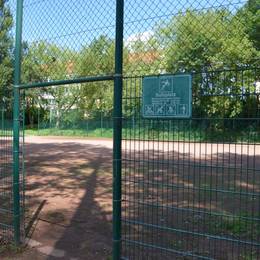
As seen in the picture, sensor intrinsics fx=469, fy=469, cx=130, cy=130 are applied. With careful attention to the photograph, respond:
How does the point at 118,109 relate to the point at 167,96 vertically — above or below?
below

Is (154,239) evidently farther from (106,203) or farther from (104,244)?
(106,203)

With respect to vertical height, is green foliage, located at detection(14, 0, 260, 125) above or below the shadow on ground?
above

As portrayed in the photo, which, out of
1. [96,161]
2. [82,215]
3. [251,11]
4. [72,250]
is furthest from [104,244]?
[96,161]

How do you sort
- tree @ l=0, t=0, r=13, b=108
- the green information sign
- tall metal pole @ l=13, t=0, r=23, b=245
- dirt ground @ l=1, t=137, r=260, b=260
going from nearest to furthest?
the green information sign
dirt ground @ l=1, t=137, r=260, b=260
tall metal pole @ l=13, t=0, r=23, b=245
tree @ l=0, t=0, r=13, b=108

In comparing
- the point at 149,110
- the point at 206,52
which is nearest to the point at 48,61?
the point at 149,110

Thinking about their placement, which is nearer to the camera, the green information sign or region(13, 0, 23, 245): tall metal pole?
the green information sign

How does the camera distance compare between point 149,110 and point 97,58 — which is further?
point 97,58

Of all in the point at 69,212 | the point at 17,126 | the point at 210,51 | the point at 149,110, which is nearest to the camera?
the point at 210,51

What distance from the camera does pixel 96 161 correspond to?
18.9m

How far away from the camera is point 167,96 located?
15.0 feet

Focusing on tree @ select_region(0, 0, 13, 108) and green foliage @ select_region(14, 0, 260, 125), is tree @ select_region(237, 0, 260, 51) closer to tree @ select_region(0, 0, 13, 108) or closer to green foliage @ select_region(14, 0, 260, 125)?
green foliage @ select_region(14, 0, 260, 125)

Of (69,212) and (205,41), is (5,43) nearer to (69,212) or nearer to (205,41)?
(69,212)

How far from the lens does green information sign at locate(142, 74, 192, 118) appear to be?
4445 millimetres

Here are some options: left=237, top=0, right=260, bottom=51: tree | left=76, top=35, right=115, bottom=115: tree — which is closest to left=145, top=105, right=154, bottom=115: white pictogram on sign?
left=76, top=35, right=115, bottom=115: tree
